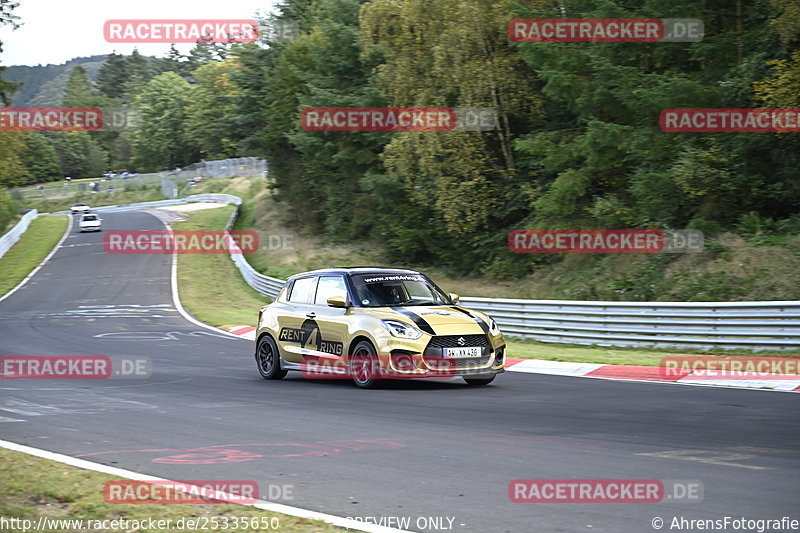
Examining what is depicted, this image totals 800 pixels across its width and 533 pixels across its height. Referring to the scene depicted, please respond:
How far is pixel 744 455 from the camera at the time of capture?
791cm

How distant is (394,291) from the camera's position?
14.1 m

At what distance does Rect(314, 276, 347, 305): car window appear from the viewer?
1431 cm

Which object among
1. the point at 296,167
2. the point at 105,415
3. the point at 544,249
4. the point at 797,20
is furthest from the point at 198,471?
the point at 296,167

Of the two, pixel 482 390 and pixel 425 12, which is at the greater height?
pixel 425 12

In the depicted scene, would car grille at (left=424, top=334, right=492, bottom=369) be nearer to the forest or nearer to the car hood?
the car hood

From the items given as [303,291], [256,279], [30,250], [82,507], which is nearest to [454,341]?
[303,291]

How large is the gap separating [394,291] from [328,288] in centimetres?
113

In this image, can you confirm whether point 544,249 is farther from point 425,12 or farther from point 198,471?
point 198,471

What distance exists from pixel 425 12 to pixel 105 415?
79.6 feet
